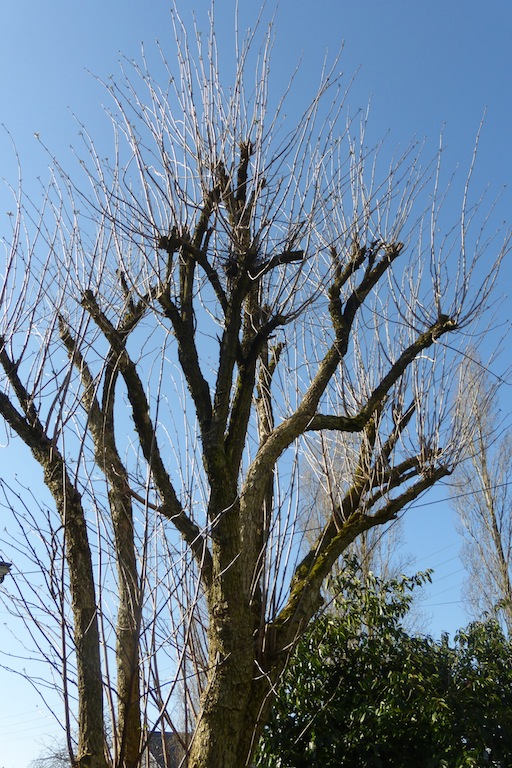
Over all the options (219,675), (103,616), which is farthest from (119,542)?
(103,616)

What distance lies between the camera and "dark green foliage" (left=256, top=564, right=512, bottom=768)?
473 centimetres

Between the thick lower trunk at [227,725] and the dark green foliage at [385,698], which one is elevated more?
the dark green foliage at [385,698]

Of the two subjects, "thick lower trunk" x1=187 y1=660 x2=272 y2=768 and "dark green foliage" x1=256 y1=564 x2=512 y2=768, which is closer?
"thick lower trunk" x1=187 y1=660 x2=272 y2=768

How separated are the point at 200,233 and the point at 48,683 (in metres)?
2.06

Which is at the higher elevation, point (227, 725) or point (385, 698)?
point (385, 698)

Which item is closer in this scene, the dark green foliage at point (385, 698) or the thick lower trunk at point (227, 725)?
the thick lower trunk at point (227, 725)

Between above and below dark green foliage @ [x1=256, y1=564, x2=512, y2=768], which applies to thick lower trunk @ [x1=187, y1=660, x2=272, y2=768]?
below

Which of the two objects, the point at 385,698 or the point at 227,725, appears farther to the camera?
the point at 385,698

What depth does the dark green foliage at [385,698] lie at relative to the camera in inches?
186

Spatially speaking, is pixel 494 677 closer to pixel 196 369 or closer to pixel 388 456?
pixel 388 456

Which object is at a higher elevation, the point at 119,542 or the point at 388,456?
the point at 388,456

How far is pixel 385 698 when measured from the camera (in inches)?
190

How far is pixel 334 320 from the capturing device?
378 cm

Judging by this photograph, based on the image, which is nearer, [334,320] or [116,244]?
[116,244]
